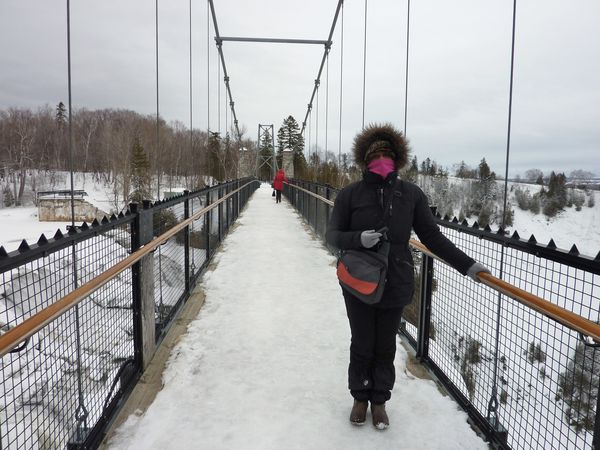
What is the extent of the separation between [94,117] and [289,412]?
1715 inches

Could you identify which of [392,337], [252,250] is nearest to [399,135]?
[392,337]

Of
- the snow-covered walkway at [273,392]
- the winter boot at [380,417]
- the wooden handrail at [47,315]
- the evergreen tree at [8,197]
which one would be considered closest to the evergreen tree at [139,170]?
the evergreen tree at [8,197]

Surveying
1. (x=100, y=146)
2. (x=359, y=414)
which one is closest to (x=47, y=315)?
(x=359, y=414)

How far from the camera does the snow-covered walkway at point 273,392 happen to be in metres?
1.99

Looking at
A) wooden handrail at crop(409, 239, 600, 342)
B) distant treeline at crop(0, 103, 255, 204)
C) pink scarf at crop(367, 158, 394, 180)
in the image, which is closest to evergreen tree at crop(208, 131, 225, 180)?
distant treeline at crop(0, 103, 255, 204)

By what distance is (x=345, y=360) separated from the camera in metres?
2.81

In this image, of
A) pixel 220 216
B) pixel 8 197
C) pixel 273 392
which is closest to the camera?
pixel 273 392

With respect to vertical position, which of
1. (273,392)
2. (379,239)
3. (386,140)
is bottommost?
(273,392)

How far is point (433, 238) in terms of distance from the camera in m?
1.94

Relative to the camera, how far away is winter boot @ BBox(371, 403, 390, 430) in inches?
80.5

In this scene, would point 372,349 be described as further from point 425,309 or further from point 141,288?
point 141,288

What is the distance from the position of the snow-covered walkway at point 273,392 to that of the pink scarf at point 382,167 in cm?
117

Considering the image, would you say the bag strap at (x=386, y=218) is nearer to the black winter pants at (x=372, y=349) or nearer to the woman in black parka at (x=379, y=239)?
the woman in black parka at (x=379, y=239)

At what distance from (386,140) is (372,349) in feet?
3.12
